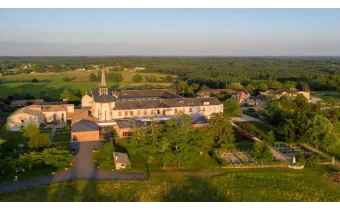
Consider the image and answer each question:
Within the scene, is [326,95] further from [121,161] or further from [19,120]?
[19,120]

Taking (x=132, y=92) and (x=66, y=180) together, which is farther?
(x=132, y=92)

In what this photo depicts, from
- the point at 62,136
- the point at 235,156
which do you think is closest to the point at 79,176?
the point at 62,136

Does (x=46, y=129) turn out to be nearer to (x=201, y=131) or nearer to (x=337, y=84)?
(x=201, y=131)

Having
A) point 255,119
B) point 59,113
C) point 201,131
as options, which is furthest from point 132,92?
point 201,131

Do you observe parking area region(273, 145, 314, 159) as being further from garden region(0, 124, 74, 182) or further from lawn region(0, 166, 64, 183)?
lawn region(0, 166, 64, 183)

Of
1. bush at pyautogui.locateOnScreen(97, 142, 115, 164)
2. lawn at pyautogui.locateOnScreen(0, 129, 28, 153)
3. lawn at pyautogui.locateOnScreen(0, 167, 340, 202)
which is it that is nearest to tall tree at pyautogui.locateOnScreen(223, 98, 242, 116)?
lawn at pyautogui.locateOnScreen(0, 167, 340, 202)

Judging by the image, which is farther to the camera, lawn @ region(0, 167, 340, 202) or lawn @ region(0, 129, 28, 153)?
lawn @ region(0, 129, 28, 153)
